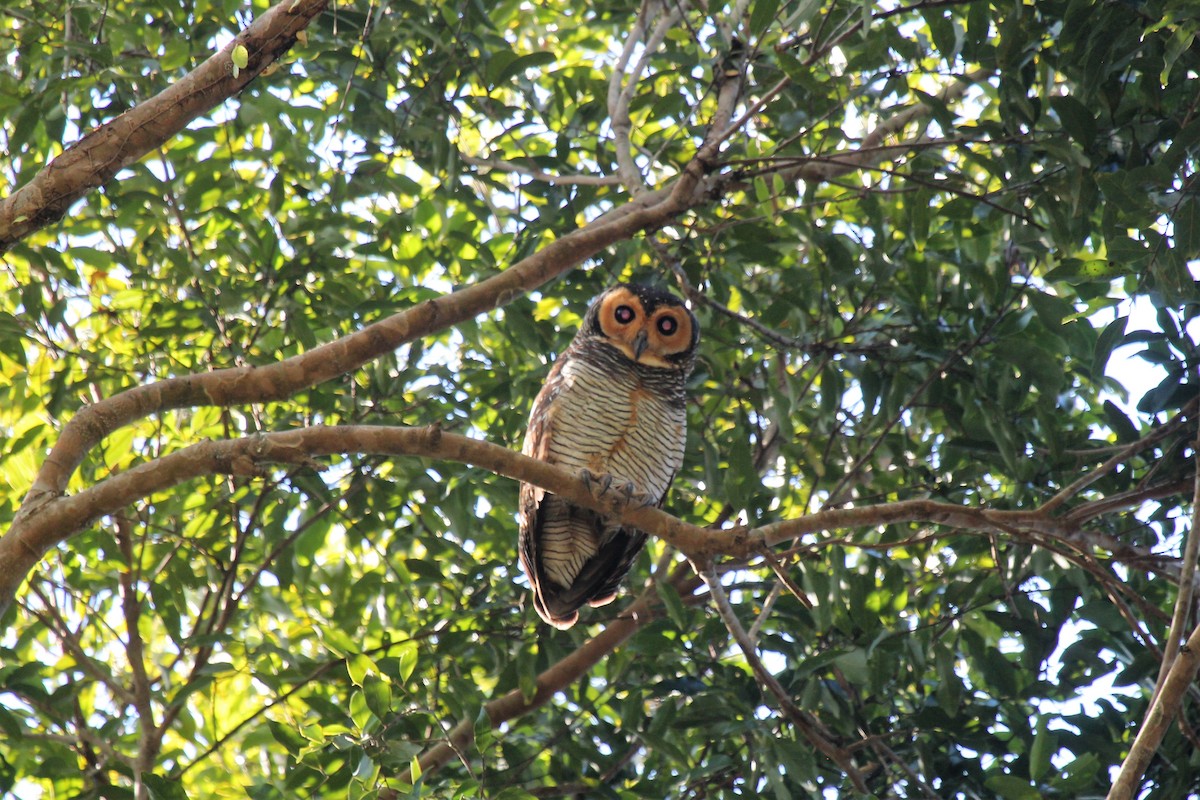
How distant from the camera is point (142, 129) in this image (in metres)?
2.83

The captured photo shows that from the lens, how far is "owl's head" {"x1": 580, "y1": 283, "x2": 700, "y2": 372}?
445 cm

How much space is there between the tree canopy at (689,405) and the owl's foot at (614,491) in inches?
3.7

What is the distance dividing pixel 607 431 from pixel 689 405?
3.83 ft

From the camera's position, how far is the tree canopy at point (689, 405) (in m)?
3.09

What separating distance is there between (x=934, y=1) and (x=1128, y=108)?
731 mm

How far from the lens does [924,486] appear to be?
423cm

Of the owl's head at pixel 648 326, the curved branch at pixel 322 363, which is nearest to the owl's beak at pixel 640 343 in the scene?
the owl's head at pixel 648 326

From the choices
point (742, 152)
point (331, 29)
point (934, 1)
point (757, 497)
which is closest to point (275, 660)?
point (757, 497)

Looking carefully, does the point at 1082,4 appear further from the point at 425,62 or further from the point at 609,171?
the point at 425,62

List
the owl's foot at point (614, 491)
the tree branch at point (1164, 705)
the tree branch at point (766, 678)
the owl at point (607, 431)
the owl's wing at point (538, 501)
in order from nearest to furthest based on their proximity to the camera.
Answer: the tree branch at point (1164, 705) → the tree branch at point (766, 678) → the owl's foot at point (614, 491) → the owl's wing at point (538, 501) → the owl at point (607, 431)

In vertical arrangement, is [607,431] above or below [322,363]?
above

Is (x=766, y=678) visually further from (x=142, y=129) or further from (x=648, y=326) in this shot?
(x=142, y=129)

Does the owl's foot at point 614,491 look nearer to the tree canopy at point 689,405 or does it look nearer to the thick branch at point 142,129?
the tree canopy at point 689,405

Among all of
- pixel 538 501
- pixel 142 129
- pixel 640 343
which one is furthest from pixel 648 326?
pixel 142 129
